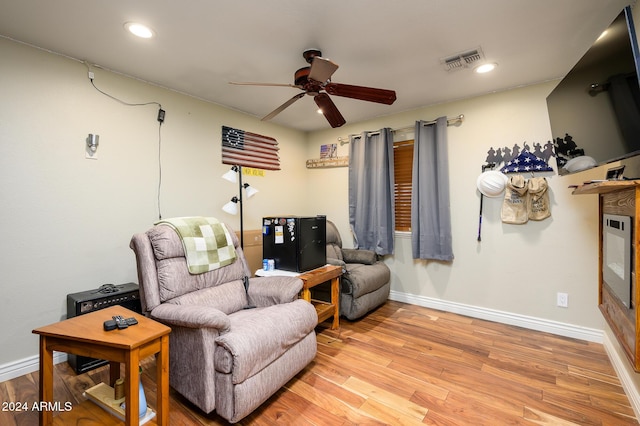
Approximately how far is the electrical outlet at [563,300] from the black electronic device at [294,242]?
7.58 feet

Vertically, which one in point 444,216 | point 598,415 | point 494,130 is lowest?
point 598,415

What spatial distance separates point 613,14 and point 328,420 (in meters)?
3.06

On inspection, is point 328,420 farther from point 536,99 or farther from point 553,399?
point 536,99

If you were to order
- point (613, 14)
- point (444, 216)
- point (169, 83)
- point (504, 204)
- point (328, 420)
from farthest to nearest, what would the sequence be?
1. point (444, 216)
2. point (504, 204)
3. point (169, 83)
4. point (613, 14)
5. point (328, 420)

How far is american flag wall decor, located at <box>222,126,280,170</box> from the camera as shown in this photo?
342cm

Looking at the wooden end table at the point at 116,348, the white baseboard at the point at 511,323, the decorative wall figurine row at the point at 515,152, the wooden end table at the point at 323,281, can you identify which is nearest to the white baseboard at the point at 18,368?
the white baseboard at the point at 511,323

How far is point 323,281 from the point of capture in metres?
2.66

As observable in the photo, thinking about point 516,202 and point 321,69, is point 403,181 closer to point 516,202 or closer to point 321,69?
point 516,202

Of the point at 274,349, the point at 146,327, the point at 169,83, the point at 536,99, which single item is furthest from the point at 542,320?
the point at 169,83

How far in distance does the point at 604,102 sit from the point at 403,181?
7.11 feet

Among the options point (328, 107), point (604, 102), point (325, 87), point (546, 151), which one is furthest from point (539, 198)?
point (325, 87)

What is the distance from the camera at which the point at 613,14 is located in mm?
1781

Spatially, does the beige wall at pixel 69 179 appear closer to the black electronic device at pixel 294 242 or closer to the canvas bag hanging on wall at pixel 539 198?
the black electronic device at pixel 294 242

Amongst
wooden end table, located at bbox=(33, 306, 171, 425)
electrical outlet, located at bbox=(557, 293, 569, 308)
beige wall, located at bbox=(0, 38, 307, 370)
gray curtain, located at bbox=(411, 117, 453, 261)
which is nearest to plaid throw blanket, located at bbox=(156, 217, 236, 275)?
wooden end table, located at bbox=(33, 306, 171, 425)
